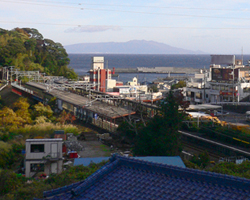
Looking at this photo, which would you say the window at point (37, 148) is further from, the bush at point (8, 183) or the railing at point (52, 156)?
the bush at point (8, 183)

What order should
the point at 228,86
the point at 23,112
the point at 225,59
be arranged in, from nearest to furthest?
the point at 23,112 < the point at 228,86 < the point at 225,59

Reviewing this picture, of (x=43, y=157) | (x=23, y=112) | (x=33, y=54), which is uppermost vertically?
(x=33, y=54)

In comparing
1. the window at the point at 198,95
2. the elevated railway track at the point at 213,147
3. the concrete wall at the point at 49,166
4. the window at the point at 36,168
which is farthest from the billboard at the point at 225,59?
the window at the point at 36,168

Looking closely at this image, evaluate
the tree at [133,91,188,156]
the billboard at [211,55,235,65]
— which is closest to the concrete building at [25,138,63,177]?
the tree at [133,91,188,156]

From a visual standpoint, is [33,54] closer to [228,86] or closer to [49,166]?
[228,86]

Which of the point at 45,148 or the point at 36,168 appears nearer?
the point at 36,168

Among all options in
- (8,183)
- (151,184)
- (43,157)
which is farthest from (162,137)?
(151,184)
